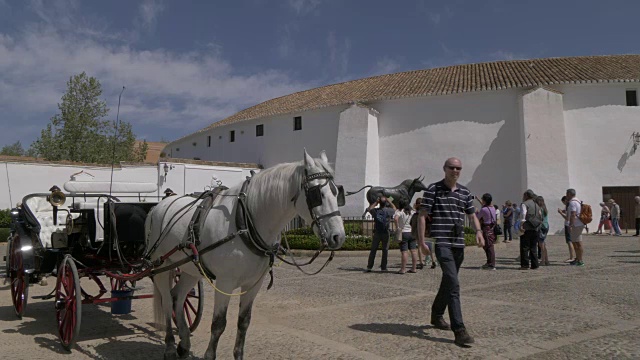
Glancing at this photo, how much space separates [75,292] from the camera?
458 centimetres

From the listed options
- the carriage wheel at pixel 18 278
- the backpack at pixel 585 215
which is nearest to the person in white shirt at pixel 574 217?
the backpack at pixel 585 215

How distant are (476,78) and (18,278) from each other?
2295cm

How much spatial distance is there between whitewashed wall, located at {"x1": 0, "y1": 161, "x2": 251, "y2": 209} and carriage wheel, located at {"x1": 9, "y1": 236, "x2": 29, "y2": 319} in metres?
11.4

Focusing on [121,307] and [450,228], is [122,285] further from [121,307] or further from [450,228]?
[450,228]

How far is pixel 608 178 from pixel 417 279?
1698 centimetres

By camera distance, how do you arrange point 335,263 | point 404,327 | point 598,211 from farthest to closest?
point 598,211 → point 335,263 → point 404,327

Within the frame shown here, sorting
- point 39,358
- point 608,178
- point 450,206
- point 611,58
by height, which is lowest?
point 39,358

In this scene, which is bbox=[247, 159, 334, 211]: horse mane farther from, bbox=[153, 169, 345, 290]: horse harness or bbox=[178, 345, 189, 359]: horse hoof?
bbox=[178, 345, 189, 359]: horse hoof

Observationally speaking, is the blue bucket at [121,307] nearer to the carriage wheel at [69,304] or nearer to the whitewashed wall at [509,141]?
the carriage wheel at [69,304]

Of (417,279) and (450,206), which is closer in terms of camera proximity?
(450,206)

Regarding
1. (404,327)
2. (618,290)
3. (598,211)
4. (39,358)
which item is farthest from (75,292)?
(598,211)

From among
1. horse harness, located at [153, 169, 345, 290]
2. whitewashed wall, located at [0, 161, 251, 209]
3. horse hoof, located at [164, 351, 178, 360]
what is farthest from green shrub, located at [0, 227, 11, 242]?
horse harness, located at [153, 169, 345, 290]

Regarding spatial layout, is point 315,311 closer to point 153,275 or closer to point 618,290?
point 153,275

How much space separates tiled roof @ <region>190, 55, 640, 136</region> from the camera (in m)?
22.2
